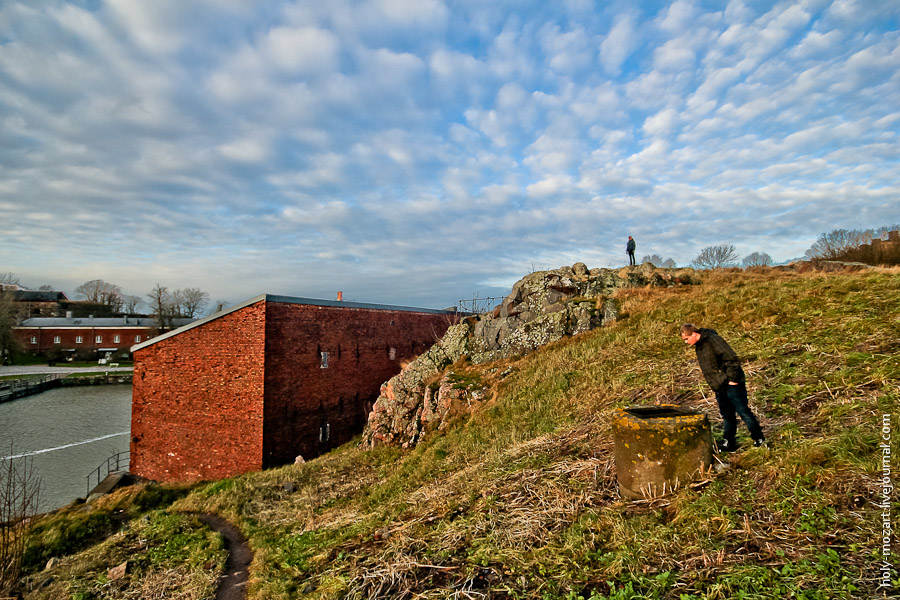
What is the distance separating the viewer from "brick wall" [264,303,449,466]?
51.2ft

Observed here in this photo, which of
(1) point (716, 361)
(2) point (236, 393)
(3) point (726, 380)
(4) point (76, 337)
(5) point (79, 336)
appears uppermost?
(1) point (716, 361)

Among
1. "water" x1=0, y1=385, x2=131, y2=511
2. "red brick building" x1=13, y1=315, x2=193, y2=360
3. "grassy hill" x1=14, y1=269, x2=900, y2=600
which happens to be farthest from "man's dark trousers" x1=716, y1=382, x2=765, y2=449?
"red brick building" x1=13, y1=315, x2=193, y2=360

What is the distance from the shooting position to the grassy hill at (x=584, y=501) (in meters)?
3.43

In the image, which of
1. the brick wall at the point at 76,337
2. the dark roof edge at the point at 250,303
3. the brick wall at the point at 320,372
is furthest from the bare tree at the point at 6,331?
the brick wall at the point at 320,372

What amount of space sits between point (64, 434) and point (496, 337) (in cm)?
3471

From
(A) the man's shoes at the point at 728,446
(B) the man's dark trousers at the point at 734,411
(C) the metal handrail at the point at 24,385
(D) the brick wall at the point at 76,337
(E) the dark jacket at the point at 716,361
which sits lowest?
(C) the metal handrail at the point at 24,385

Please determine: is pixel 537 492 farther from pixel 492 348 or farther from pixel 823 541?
pixel 492 348

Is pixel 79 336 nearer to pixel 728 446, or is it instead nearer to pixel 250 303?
pixel 250 303

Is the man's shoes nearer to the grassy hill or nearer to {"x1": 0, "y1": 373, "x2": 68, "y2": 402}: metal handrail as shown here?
the grassy hill

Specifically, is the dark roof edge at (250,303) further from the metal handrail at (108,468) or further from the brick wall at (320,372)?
the metal handrail at (108,468)

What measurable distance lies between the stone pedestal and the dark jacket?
0.61 metres

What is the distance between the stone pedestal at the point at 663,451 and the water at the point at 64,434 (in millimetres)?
22555

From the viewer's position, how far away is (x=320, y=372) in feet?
57.7

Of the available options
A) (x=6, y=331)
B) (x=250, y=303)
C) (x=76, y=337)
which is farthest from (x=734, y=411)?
(x=76, y=337)
